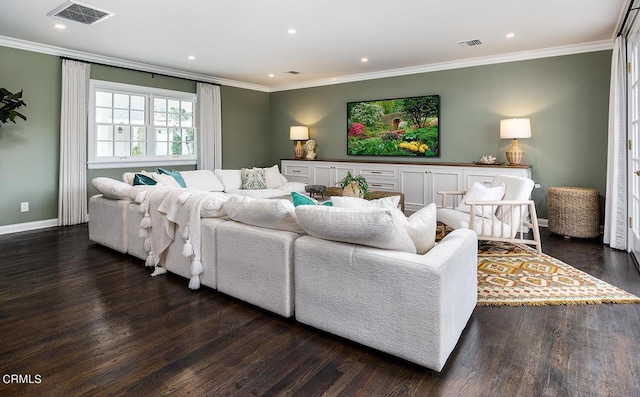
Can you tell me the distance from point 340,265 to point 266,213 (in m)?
0.66

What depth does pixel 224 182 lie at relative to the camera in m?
6.27

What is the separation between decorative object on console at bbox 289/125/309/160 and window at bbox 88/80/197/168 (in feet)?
6.15

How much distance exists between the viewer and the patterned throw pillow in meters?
6.32

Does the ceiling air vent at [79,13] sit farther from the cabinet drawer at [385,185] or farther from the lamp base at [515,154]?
the lamp base at [515,154]

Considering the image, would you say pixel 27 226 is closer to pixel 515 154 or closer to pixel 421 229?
pixel 421 229

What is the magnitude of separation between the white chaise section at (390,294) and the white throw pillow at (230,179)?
13.5ft

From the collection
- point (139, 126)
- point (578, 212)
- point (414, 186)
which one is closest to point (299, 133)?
point (414, 186)

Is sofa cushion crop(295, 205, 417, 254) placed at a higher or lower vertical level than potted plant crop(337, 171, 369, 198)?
lower

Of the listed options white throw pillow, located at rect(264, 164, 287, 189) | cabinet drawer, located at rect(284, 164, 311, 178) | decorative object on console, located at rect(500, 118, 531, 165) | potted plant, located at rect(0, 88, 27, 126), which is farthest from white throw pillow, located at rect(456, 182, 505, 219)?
potted plant, located at rect(0, 88, 27, 126)

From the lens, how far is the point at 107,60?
5.89m

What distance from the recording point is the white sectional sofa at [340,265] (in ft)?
6.33

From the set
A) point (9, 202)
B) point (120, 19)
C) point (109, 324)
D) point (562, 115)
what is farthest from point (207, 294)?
point (562, 115)

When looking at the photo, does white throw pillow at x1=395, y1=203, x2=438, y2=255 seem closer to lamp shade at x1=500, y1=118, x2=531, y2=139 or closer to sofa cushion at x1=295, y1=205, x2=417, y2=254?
sofa cushion at x1=295, y1=205, x2=417, y2=254

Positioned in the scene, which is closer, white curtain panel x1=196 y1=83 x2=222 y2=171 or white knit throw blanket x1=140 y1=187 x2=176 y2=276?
white knit throw blanket x1=140 y1=187 x2=176 y2=276
